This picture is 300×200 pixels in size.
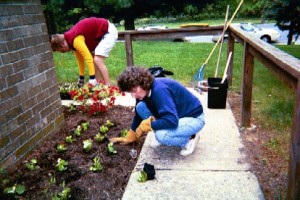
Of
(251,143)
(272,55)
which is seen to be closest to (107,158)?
(251,143)

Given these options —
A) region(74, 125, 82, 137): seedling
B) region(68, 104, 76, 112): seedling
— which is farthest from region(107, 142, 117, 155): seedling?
region(68, 104, 76, 112): seedling

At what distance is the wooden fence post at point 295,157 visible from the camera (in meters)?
1.79

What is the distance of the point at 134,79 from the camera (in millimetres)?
2598

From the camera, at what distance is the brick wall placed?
2809 mm

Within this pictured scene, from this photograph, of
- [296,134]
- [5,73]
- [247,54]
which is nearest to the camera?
[296,134]

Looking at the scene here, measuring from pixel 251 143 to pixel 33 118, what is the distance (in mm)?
2282

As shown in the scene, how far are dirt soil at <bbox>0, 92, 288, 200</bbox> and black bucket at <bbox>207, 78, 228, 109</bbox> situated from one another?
0.65m

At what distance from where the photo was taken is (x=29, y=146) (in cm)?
317

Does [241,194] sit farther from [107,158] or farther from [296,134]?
[107,158]

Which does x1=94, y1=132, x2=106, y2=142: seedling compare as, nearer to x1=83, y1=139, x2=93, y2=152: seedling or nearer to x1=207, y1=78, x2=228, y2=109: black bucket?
x1=83, y1=139, x2=93, y2=152: seedling

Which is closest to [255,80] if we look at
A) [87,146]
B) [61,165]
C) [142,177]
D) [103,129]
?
[103,129]

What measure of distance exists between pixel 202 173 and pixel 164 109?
0.66 meters

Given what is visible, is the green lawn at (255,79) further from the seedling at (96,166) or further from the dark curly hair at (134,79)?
the seedling at (96,166)

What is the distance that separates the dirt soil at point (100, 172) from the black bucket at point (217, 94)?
25.6 inches
